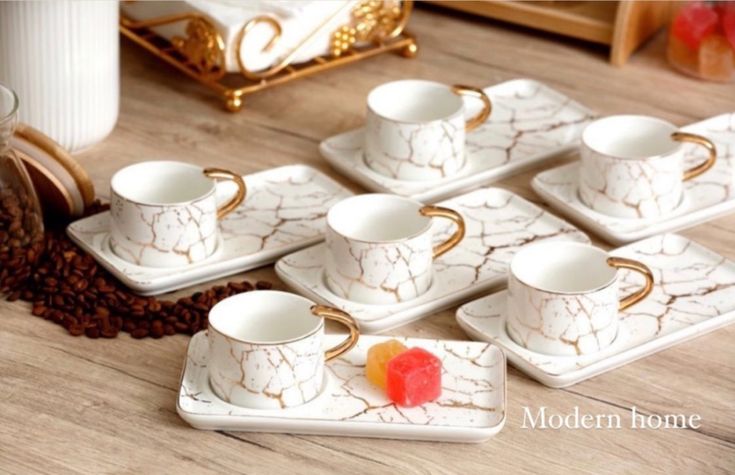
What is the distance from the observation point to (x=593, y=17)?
180cm

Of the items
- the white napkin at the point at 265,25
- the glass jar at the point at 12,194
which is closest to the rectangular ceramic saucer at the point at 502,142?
the white napkin at the point at 265,25

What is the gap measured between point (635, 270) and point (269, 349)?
14.1 inches

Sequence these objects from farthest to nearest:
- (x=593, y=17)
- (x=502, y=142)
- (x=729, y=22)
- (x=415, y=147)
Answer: (x=593, y=17) → (x=729, y=22) → (x=502, y=142) → (x=415, y=147)

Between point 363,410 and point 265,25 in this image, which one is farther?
point 265,25

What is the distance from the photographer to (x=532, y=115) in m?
1.63

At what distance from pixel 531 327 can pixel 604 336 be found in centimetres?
7

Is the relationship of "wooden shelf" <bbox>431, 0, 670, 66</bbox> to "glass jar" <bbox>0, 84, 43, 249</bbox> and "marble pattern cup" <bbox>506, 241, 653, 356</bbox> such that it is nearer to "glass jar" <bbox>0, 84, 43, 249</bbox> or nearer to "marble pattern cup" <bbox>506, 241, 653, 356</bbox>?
"marble pattern cup" <bbox>506, 241, 653, 356</bbox>

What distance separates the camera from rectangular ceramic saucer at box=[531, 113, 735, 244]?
1.39 meters

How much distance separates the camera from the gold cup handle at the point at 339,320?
3.62 ft

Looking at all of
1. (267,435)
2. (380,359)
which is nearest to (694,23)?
(380,359)

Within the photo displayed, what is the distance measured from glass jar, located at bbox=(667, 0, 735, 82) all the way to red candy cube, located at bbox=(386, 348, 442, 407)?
78 cm

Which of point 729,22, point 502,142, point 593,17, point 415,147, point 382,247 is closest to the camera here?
point 382,247

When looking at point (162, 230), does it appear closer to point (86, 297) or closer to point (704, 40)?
point (86, 297)

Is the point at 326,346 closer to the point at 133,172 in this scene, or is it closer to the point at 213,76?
the point at 133,172
